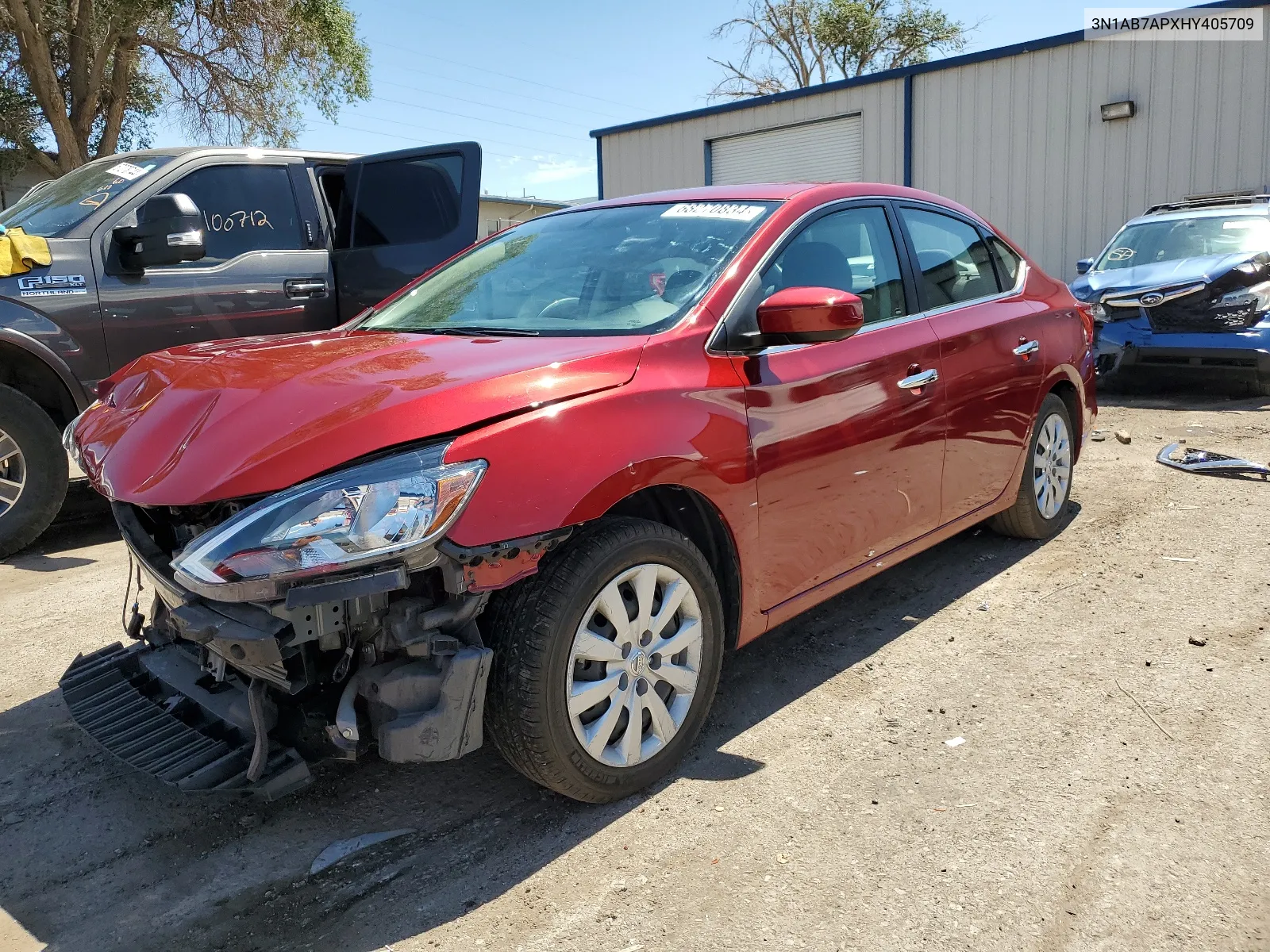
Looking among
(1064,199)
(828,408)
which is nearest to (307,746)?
(828,408)

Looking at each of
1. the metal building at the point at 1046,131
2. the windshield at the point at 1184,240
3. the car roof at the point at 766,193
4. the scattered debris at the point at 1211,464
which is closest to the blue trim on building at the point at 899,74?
the metal building at the point at 1046,131

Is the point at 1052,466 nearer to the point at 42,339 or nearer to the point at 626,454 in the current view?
the point at 626,454

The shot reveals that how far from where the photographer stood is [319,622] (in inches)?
86.4

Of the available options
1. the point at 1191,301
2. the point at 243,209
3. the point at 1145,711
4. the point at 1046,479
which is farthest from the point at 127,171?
the point at 1191,301

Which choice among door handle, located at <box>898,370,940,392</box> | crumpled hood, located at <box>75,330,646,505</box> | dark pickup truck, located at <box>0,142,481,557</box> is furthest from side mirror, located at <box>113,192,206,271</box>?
door handle, located at <box>898,370,940,392</box>

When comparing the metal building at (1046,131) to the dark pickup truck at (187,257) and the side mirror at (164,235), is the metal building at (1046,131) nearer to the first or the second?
the dark pickup truck at (187,257)

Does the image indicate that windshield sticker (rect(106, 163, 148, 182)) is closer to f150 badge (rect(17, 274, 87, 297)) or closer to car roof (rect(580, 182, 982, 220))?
f150 badge (rect(17, 274, 87, 297))

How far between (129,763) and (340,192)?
4.44 metres

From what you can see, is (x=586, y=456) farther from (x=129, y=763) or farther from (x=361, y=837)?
(x=129, y=763)

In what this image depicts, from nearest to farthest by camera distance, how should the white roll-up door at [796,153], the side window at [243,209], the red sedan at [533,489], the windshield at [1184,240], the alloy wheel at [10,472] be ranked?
the red sedan at [533,489] < the alloy wheel at [10,472] < the side window at [243,209] < the windshield at [1184,240] < the white roll-up door at [796,153]

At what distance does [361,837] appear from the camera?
8.63 feet

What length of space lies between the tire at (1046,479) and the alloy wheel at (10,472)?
185 inches

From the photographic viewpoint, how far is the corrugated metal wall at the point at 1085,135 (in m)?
13.1

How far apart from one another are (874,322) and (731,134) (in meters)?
15.8
